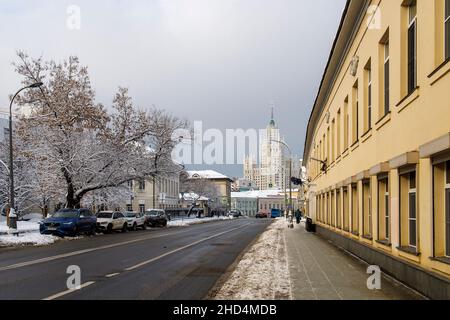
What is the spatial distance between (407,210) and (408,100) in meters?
2.53

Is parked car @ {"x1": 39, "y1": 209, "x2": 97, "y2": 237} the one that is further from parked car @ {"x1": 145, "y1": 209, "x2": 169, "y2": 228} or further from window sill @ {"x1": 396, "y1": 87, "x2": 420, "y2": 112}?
window sill @ {"x1": 396, "y1": 87, "x2": 420, "y2": 112}

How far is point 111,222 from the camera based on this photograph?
37.3 m

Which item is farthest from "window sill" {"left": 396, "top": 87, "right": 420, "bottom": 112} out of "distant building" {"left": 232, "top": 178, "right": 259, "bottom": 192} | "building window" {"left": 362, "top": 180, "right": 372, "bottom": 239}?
"distant building" {"left": 232, "top": 178, "right": 259, "bottom": 192}

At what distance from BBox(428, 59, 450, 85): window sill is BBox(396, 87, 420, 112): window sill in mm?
1014

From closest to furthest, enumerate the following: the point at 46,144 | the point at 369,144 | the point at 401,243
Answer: the point at 401,243 < the point at 369,144 < the point at 46,144

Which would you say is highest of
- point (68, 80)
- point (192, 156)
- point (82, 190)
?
point (68, 80)

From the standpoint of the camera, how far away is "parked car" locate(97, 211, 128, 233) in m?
36.8

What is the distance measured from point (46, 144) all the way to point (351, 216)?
2319 centimetres

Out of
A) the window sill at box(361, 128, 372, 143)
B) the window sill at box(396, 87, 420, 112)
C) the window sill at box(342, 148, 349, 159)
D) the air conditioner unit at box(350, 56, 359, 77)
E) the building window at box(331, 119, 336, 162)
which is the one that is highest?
the air conditioner unit at box(350, 56, 359, 77)

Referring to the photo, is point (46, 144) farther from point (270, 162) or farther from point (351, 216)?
point (270, 162)

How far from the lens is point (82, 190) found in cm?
3756

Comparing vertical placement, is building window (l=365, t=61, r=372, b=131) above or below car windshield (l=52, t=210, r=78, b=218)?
above

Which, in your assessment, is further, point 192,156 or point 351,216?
point 192,156

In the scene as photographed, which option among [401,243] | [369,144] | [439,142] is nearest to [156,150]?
[369,144]
